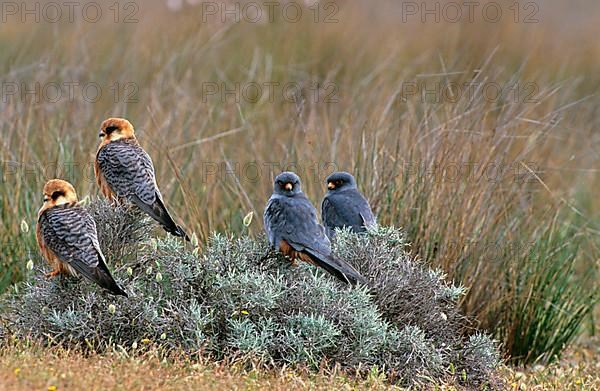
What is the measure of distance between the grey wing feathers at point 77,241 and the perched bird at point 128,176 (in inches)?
14.4

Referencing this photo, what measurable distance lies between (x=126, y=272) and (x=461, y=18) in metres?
6.46

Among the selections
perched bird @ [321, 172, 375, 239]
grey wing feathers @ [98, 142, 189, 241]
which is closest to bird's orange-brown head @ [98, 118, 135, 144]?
grey wing feathers @ [98, 142, 189, 241]

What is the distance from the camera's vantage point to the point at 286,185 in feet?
A: 17.9

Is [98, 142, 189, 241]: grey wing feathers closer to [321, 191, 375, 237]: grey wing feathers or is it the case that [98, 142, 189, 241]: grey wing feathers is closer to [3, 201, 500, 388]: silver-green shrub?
[3, 201, 500, 388]: silver-green shrub

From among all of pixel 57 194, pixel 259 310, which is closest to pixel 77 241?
pixel 57 194

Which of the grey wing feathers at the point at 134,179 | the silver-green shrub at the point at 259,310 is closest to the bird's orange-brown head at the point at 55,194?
the silver-green shrub at the point at 259,310

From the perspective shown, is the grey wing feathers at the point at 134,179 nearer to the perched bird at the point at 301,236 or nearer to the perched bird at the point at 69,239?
the perched bird at the point at 69,239

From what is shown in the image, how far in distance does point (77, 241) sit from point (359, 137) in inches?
103

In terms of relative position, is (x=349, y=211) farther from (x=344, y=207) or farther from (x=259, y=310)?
(x=259, y=310)

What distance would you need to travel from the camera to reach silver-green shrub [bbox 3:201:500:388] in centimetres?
487

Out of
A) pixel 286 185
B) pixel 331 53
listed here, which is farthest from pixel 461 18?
pixel 286 185

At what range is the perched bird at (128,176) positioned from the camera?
17.6 feet

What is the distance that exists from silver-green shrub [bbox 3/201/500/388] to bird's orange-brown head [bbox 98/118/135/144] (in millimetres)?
476

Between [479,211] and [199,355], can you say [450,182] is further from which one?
[199,355]
